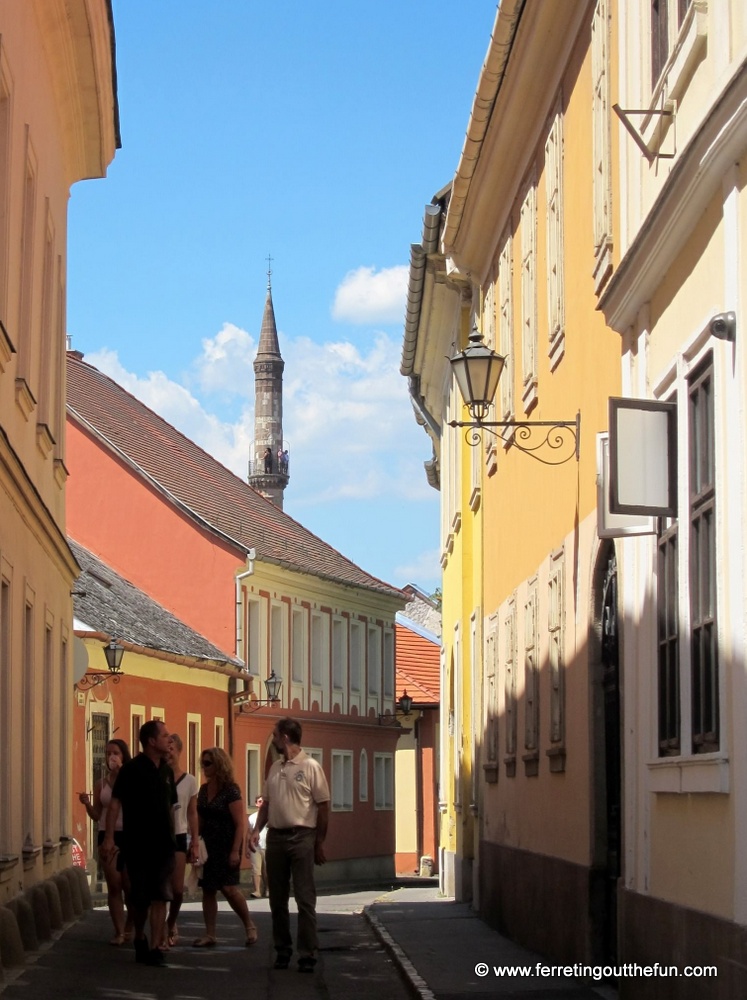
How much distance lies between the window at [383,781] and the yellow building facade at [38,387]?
3030cm

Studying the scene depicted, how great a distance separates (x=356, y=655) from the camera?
51.4 metres

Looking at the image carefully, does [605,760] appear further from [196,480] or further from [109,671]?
[196,480]

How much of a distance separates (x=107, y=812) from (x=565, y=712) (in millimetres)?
3557

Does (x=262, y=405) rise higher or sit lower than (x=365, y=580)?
higher

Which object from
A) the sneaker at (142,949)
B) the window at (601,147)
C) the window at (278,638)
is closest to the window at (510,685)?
the sneaker at (142,949)

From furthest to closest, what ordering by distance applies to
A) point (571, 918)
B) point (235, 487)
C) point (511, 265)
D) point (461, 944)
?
1. point (235, 487)
2. point (511, 265)
3. point (461, 944)
4. point (571, 918)

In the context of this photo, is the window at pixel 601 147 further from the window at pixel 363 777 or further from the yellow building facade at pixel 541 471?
the window at pixel 363 777

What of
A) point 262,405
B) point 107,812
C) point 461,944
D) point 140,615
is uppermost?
point 262,405

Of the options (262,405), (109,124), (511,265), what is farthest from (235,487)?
(262,405)

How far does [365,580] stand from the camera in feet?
174

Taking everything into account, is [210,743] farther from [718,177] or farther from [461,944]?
[718,177]

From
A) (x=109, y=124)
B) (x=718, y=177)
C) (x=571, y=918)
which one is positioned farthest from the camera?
(x=109, y=124)

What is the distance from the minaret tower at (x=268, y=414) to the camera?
10919cm

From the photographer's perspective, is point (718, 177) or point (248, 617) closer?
point (718, 177)
